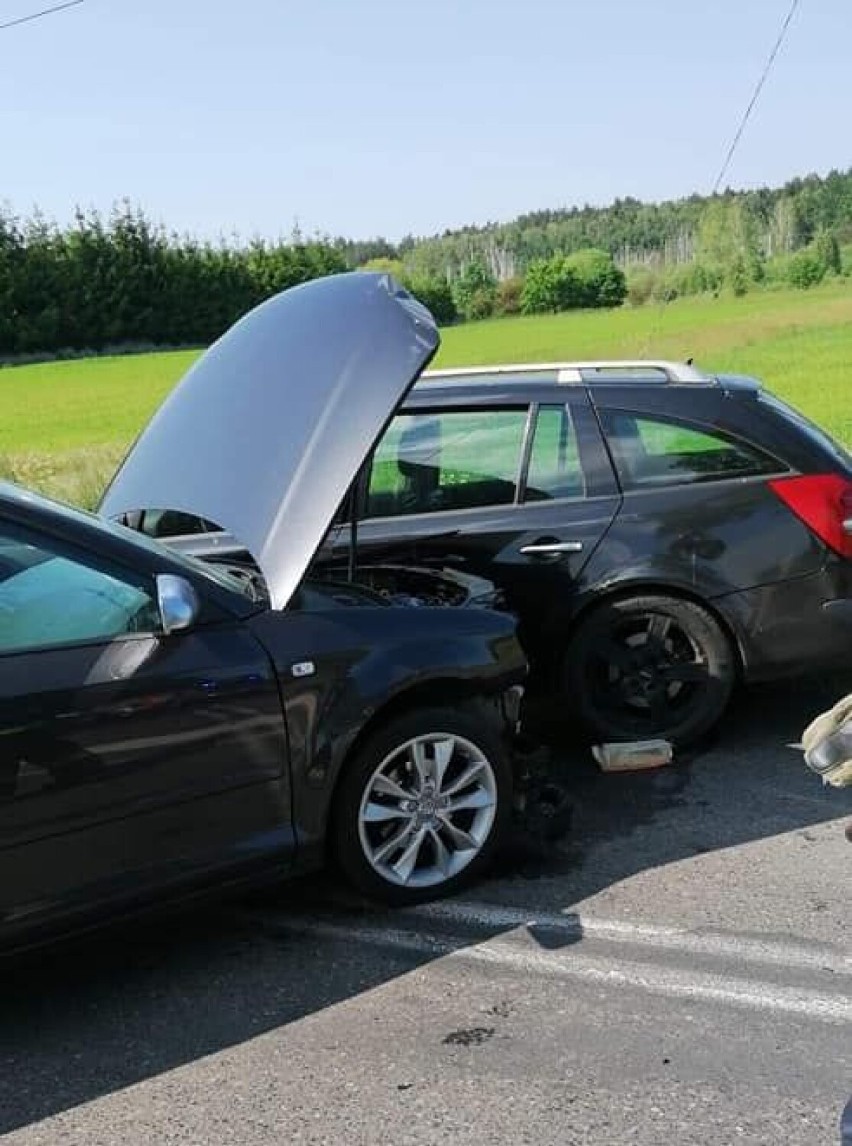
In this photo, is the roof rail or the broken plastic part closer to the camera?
the broken plastic part

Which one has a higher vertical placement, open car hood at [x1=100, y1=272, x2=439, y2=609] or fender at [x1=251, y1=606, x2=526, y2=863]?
open car hood at [x1=100, y1=272, x2=439, y2=609]

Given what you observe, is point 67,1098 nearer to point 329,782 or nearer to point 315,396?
point 329,782

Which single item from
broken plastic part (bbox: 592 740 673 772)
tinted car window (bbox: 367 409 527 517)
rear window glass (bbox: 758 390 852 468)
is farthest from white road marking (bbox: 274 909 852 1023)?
rear window glass (bbox: 758 390 852 468)

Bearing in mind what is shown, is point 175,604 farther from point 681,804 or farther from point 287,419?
point 681,804

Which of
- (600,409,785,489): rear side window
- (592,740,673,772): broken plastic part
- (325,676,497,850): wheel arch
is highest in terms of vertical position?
(600,409,785,489): rear side window

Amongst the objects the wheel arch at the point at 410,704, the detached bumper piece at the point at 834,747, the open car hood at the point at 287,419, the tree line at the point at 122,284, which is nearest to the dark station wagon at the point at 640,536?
the open car hood at the point at 287,419

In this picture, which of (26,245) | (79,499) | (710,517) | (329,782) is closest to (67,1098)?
(329,782)

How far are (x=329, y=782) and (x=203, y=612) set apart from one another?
651 mm

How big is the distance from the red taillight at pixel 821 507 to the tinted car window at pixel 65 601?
9.44 feet

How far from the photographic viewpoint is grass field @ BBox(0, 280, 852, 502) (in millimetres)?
16234

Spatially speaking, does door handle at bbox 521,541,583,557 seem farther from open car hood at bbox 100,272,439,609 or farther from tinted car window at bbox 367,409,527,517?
open car hood at bbox 100,272,439,609

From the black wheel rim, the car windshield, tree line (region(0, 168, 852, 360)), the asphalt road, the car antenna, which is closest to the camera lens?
the asphalt road

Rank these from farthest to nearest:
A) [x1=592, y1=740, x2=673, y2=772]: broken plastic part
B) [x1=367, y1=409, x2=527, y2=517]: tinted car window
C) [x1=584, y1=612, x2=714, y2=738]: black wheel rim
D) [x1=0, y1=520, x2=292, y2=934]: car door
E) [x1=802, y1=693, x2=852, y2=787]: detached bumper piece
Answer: [x1=367, y1=409, x2=527, y2=517]: tinted car window → [x1=584, y1=612, x2=714, y2=738]: black wheel rim → [x1=592, y1=740, x2=673, y2=772]: broken plastic part → [x1=0, y1=520, x2=292, y2=934]: car door → [x1=802, y1=693, x2=852, y2=787]: detached bumper piece

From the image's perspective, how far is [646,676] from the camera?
5.02 meters
